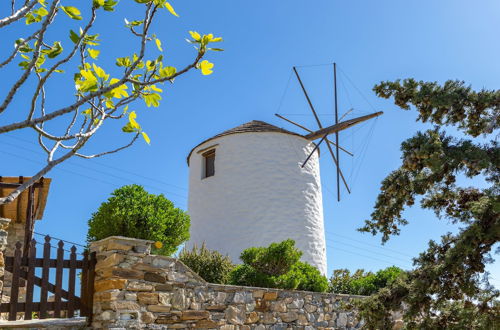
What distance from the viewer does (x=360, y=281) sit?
10727mm

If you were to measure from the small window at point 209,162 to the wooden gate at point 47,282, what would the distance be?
24.0 feet

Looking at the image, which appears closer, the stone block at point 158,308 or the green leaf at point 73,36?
the green leaf at point 73,36

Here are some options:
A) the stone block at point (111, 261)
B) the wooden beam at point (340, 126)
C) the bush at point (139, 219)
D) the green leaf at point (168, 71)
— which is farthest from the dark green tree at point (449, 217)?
the wooden beam at point (340, 126)

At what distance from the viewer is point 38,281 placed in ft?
21.1

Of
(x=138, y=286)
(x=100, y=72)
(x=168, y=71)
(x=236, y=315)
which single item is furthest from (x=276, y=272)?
(x=100, y=72)

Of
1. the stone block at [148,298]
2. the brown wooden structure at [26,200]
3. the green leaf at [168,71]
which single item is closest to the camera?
the green leaf at [168,71]

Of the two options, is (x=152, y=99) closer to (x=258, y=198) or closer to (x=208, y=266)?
(x=208, y=266)

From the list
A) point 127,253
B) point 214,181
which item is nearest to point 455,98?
point 127,253

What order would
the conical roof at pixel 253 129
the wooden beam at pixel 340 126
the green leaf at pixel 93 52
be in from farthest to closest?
the wooden beam at pixel 340 126, the conical roof at pixel 253 129, the green leaf at pixel 93 52

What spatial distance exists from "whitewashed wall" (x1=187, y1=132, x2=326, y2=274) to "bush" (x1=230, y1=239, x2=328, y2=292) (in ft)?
10.3

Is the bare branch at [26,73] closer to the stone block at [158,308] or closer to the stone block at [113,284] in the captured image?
the stone block at [113,284]

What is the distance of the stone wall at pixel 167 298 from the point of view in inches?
255

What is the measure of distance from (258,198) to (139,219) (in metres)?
4.66

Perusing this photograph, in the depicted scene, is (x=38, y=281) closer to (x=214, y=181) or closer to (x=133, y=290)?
(x=133, y=290)
